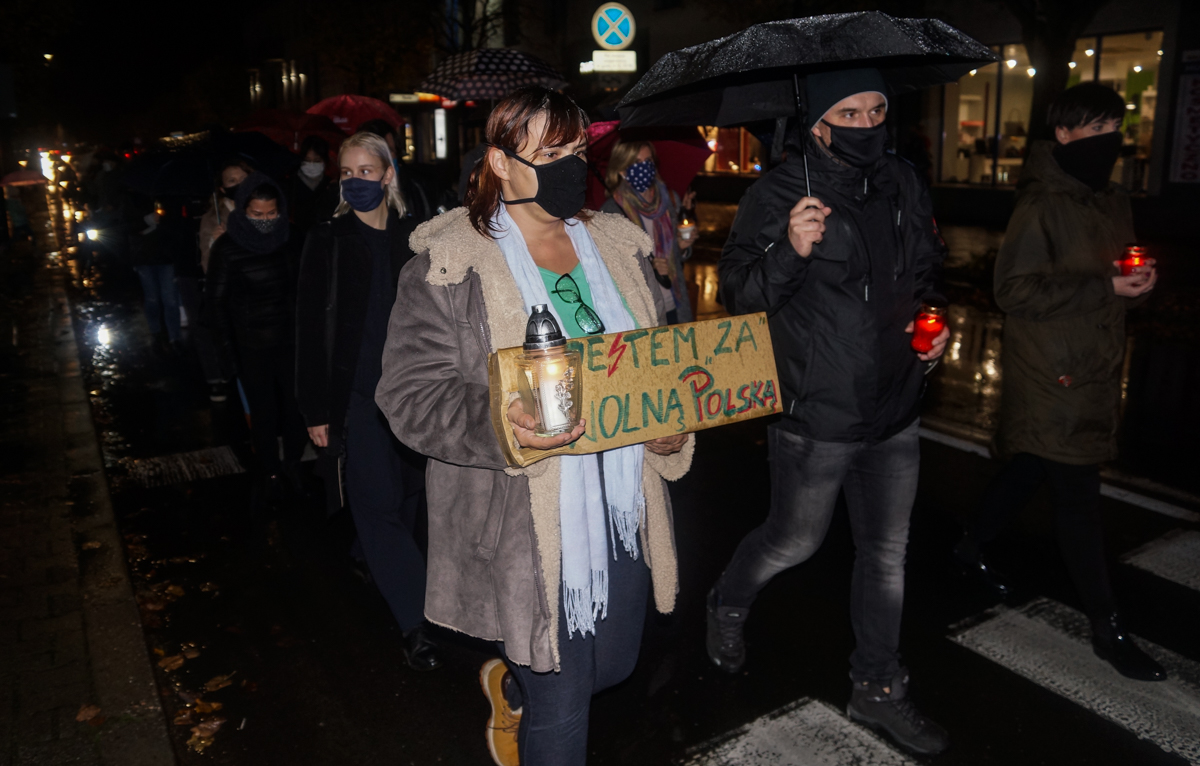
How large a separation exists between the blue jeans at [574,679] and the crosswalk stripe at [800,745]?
35.3 inches

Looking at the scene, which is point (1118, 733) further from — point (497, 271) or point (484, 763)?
point (497, 271)

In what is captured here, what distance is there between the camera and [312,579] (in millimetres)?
5141

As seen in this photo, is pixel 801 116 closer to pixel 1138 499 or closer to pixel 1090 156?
pixel 1090 156

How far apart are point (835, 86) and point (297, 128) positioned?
968cm

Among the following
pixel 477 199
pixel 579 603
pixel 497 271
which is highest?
pixel 477 199

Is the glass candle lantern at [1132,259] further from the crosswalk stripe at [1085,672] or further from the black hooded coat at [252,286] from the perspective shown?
the black hooded coat at [252,286]

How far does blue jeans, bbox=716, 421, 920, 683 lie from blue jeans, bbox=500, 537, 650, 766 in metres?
0.85

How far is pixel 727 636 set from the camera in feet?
13.2

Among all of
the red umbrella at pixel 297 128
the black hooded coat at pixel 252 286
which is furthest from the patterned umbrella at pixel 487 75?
the black hooded coat at pixel 252 286

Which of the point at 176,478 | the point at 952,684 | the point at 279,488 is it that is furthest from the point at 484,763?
the point at 176,478

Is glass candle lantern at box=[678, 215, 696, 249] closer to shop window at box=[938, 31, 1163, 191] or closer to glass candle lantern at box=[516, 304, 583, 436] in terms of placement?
glass candle lantern at box=[516, 304, 583, 436]

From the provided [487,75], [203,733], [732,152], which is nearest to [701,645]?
[203,733]

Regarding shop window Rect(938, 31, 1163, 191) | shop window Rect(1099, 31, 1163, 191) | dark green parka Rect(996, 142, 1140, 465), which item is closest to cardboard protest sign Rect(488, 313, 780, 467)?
dark green parka Rect(996, 142, 1140, 465)

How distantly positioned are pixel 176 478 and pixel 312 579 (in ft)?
7.13
